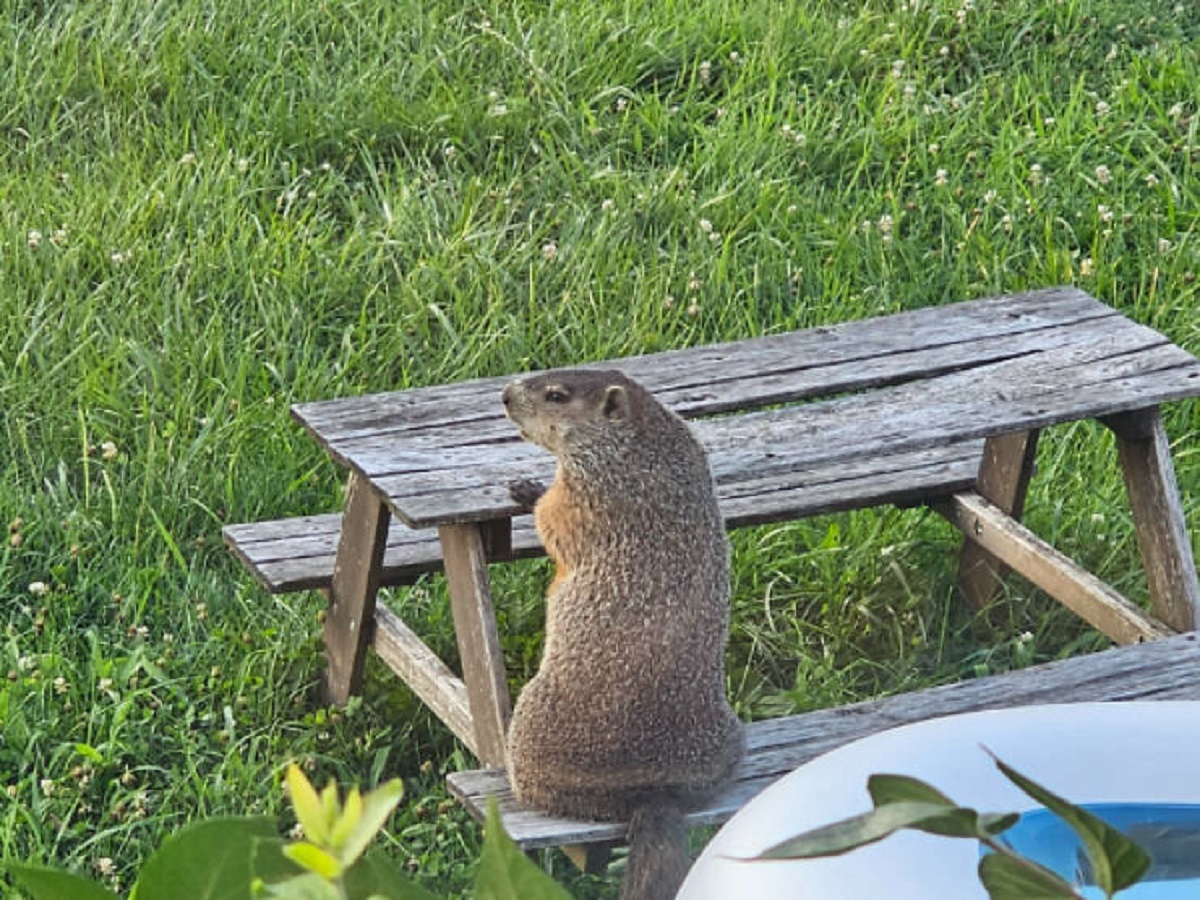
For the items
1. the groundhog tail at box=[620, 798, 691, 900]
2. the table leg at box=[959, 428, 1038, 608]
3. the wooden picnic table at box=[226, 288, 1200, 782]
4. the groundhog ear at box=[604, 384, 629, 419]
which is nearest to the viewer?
the groundhog tail at box=[620, 798, 691, 900]

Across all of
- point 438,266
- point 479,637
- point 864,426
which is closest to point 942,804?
point 479,637

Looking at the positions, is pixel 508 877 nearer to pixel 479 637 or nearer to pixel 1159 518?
pixel 479 637

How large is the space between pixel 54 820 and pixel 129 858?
16 centimetres

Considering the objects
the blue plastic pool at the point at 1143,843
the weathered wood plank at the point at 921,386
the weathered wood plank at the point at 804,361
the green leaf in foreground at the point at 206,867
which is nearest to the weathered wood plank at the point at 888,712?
the weathered wood plank at the point at 921,386

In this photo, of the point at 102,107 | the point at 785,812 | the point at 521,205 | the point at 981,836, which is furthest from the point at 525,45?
the point at 981,836

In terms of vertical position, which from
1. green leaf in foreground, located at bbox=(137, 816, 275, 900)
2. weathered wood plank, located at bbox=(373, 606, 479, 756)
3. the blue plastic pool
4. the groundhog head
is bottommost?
weathered wood plank, located at bbox=(373, 606, 479, 756)

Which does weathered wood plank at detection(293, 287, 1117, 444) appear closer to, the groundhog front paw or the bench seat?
the bench seat

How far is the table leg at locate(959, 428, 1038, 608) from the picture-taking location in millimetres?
4301

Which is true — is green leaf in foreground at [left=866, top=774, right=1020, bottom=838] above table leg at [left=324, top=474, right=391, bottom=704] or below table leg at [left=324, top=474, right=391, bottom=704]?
above

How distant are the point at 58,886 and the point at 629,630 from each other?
2.43 m

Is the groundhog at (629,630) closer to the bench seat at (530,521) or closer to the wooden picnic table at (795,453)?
the wooden picnic table at (795,453)

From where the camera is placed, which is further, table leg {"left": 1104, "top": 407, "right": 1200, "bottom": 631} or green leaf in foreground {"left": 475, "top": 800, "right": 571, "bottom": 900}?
table leg {"left": 1104, "top": 407, "right": 1200, "bottom": 631}

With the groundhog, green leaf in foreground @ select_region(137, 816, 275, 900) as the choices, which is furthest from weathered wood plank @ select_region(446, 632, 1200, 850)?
green leaf in foreground @ select_region(137, 816, 275, 900)

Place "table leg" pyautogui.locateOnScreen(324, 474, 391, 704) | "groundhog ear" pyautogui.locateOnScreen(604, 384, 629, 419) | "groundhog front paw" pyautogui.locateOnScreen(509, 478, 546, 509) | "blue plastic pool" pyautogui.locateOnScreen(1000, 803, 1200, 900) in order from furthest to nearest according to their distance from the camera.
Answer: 1. "table leg" pyautogui.locateOnScreen(324, 474, 391, 704)
2. "groundhog front paw" pyautogui.locateOnScreen(509, 478, 546, 509)
3. "groundhog ear" pyautogui.locateOnScreen(604, 384, 629, 419)
4. "blue plastic pool" pyautogui.locateOnScreen(1000, 803, 1200, 900)
